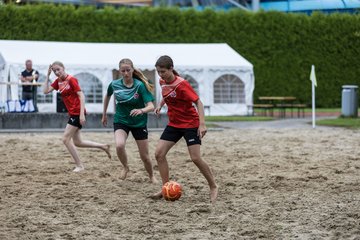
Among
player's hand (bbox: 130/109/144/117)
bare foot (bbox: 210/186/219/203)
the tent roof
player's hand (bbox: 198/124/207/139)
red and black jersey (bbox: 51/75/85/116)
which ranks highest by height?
the tent roof

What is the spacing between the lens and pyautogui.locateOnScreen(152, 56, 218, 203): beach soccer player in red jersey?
9359 mm

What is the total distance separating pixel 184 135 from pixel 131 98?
1.47m

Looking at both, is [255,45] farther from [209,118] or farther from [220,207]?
[220,207]

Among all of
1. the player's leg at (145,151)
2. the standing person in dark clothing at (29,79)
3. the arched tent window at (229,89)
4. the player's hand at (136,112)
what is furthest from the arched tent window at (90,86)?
the player's hand at (136,112)

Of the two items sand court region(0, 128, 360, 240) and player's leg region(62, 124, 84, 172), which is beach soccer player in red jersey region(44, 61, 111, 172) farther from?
sand court region(0, 128, 360, 240)

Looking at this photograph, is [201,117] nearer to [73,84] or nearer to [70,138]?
[73,84]

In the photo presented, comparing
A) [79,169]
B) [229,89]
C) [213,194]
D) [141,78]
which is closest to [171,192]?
[213,194]

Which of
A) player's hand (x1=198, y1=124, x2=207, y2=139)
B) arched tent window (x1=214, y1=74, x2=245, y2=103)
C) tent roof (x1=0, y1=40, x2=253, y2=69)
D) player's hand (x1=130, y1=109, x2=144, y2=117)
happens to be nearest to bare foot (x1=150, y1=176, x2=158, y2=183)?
player's hand (x1=130, y1=109, x2=144, y2=117)

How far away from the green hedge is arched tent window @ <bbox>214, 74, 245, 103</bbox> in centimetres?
385

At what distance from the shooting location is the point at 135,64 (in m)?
29.6

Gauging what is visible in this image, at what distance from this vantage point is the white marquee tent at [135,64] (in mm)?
28953

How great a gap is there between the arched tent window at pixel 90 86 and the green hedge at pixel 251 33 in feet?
14.7

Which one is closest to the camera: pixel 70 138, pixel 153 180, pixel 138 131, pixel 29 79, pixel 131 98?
pixel 131 98

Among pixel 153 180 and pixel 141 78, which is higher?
pixel 141 78
